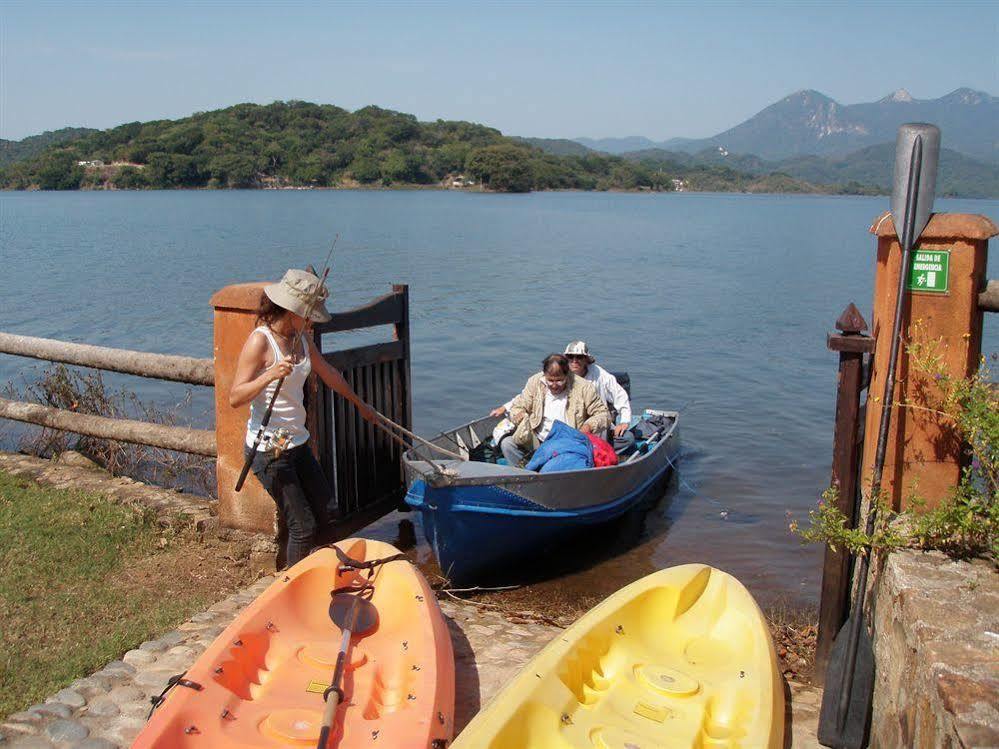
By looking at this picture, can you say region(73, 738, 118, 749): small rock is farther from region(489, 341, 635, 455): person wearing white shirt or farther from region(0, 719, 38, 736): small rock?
region(489, 341, 635, 455): person wearing white shirt

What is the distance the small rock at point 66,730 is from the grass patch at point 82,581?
0.92 feet

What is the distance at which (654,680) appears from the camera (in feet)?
14.8

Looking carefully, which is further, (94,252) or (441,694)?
(94,252)

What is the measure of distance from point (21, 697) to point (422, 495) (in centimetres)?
320

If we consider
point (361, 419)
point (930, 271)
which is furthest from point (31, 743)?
point (930, 271)

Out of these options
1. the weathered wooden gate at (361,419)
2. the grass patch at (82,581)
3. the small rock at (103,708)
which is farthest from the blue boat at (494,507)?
the small rock at (103,708)

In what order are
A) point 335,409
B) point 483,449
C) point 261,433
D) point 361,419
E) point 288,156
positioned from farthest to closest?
point 288,156, point 483,449, point 361,419, point 335,409, point 261,433

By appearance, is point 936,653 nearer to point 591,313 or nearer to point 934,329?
point 934,329

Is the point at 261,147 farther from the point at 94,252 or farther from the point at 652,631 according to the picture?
the point at 652,631

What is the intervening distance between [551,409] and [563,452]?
35.7 inches

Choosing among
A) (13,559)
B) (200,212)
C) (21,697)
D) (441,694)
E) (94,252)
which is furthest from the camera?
(200,212)

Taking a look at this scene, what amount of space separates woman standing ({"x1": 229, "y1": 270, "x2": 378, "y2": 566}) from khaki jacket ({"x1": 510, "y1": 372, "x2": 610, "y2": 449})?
326 centimetres

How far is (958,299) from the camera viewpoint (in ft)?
15.7

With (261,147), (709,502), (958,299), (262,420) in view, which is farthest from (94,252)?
(261,147)
